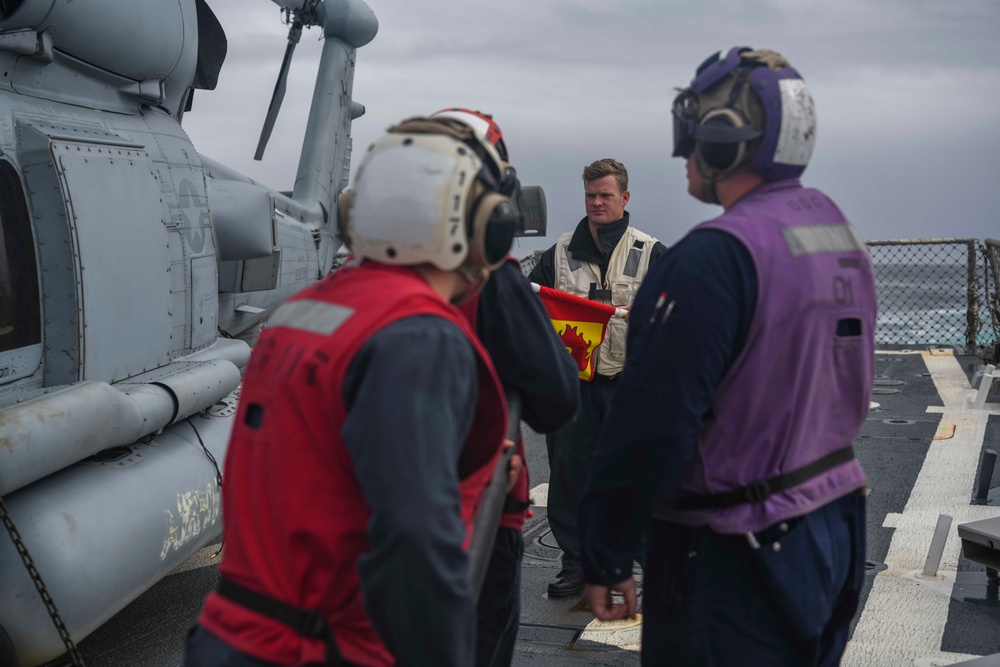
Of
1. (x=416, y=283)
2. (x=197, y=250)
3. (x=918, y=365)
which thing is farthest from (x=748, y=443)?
(x=918, y=365)

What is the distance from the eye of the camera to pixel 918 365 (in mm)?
11875

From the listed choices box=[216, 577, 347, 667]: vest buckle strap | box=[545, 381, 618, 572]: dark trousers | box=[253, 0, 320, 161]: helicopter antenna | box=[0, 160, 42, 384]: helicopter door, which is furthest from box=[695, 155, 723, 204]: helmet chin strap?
box=[253, 0, 320, 161]: helicopter antenna

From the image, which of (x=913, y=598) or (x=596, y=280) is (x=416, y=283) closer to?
(x=596, y=280)

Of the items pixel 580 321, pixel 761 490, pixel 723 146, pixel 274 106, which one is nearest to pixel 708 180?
pixel 723 146

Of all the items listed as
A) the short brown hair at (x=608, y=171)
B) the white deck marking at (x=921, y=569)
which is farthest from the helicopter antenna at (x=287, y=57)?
the white deck marking at (x=921, y=569)

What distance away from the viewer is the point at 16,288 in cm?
424

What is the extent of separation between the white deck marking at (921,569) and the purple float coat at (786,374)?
2085 millimetres

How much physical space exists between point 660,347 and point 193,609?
11.9 ft

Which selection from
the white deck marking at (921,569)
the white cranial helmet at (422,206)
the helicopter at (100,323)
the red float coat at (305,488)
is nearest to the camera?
the red float coat at (305,488)

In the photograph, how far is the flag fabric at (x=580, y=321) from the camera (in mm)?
4488

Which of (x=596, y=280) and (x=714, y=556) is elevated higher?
(x=596, y=280)

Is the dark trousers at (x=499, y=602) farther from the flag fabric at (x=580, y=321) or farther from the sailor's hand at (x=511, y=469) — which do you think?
the flag fabric at (x=580, y=321)

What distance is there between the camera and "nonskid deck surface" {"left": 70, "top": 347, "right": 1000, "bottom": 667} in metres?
4.10

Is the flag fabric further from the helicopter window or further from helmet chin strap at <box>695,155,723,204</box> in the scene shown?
the helicopter window
